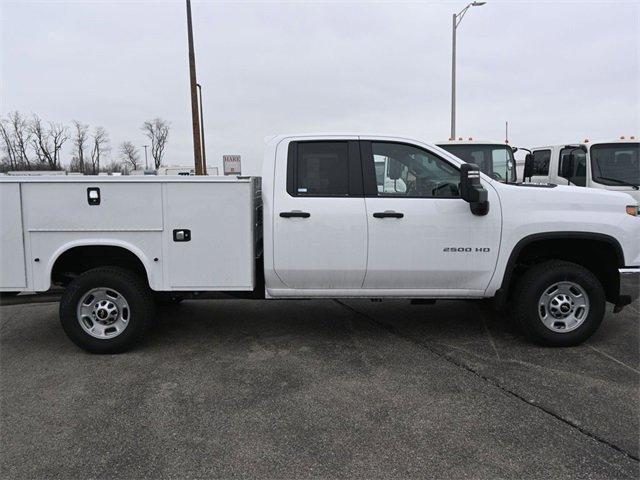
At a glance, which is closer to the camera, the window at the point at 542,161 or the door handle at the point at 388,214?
the door handle at the point at 388,214

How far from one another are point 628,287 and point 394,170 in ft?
14.2

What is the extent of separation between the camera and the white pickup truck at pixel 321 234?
455 centimetres

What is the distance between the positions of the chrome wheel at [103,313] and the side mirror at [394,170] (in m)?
2.69

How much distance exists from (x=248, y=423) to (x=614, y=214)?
3.71 m

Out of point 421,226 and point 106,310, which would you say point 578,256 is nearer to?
point 421,226

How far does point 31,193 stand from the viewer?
177 inches

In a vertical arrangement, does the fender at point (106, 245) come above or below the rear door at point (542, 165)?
below

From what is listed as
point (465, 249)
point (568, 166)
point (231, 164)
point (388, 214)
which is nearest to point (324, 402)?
point (388, 214)

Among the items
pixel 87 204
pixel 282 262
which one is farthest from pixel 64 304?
pixel 282 262

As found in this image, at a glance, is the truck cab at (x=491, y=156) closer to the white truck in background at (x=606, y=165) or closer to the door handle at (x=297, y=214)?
the white truck in background at (x=606, y=165)

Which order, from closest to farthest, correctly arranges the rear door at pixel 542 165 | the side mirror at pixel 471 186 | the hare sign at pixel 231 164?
the side mirror at pixel 471 186 < the rear door at pixel 542 165 < the hare sign at pixel 231 164

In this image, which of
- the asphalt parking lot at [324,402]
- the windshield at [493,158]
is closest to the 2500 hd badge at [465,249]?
the asphalt parking lot at [324,402]

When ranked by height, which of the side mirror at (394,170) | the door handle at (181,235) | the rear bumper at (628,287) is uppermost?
the side mirror at (394,170)

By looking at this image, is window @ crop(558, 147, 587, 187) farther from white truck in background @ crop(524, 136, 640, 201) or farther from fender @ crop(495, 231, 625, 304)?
fender @ crop(495, 231, 625, 304)
